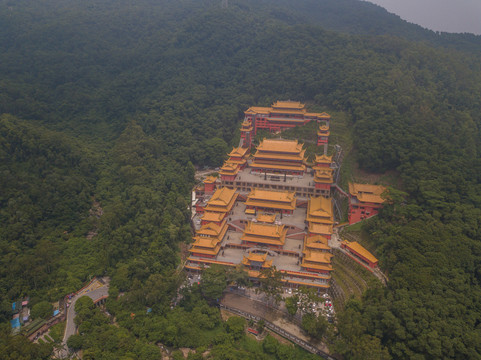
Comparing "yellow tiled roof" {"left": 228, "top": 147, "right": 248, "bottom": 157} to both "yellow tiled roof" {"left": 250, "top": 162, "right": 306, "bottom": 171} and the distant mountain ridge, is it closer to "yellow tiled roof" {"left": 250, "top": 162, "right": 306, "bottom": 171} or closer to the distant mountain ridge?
"yellow tiled roof" {"left": 250, "top": 162, "right": 306, "bottom": 171}

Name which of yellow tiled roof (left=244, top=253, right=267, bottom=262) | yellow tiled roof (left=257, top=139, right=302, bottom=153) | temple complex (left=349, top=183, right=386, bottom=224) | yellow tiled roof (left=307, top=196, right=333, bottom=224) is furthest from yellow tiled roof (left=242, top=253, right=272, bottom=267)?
yellow tiled roof (left=257, top=139, right=302, bottom=153)

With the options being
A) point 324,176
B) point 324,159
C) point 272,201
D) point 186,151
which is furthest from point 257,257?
point 186,151

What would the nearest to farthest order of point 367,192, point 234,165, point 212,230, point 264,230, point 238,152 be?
point 264,230 < point 212,230 < point 367,192 < point 234,165 < point 238,152

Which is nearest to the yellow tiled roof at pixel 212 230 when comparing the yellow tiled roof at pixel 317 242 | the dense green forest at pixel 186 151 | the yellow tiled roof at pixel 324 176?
the dense green forest at pixel 186 151

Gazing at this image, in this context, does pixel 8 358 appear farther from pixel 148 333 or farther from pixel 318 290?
pixel 318 290

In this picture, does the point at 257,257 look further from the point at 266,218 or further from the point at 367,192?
the point at 367,192

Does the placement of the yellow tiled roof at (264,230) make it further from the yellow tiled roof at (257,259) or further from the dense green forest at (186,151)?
the dense green forest at (186,151)
